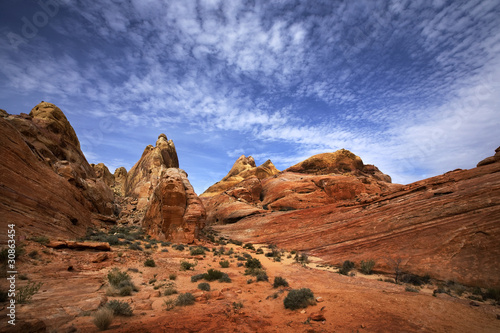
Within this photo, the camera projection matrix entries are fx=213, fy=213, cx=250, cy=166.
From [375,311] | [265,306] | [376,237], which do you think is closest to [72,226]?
[265,306]

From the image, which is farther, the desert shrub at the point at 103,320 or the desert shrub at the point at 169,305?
the desert shrub at the point at 169,305

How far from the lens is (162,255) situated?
14.8 m

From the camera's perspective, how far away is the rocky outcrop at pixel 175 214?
2178 centimetres

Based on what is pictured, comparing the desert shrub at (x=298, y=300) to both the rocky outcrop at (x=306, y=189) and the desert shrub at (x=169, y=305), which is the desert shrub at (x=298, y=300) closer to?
the desert shrub at (x=169, y=305)

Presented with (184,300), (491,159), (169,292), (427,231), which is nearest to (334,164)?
(491,159)

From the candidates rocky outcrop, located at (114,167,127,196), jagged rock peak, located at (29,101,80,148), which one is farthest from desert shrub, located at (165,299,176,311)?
rocky outcrop, located at (114,167,127,196)

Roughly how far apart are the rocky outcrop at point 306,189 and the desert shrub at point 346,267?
17158 millimetres

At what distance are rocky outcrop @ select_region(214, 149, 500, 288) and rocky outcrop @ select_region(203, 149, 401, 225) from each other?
394 inches

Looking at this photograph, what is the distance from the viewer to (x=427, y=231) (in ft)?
46.9

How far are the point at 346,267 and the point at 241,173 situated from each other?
55161 mm

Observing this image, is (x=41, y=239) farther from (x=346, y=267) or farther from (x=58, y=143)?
(x=58, y=143)

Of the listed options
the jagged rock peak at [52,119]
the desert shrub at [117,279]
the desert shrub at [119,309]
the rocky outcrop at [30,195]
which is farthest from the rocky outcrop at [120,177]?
the desert shrub at [119,309]

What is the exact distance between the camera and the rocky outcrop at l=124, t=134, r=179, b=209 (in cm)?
4234

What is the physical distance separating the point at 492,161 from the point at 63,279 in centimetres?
2891
